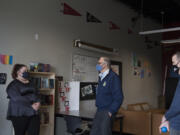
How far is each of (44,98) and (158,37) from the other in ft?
21.5

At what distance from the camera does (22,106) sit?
337 centimetres

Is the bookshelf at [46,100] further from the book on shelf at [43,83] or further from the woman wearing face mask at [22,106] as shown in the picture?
the woman wearing face mask at [22,106]

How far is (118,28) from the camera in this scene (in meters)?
7.14

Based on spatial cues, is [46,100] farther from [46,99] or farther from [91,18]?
[91,18]

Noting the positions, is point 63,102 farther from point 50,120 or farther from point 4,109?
point 4,109

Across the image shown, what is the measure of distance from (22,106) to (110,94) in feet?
3.99

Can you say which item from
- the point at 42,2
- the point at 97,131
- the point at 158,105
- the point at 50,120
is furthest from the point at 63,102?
the point at 158,105

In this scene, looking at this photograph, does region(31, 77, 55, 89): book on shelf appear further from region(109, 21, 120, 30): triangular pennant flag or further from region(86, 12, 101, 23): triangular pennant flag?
region(109, 21, 120, 30): triangular pennant flag

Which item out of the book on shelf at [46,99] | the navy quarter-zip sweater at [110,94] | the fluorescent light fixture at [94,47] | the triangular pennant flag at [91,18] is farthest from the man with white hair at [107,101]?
the triangular pennant flag at [91,18]

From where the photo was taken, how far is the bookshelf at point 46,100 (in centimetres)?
428

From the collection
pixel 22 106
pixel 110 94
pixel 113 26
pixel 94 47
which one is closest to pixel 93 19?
pixel 94 47

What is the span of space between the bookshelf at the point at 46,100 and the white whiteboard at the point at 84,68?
3.65 ft

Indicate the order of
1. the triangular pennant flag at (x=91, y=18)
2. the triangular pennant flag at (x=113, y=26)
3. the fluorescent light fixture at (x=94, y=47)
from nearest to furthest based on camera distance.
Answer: the fluorescent light fixture at (x=94, y=47), the triangular pennant flag at (x=91, y=18), the triangular pennant flag at (x=113, y=26)

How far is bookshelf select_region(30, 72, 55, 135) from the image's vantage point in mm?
4277
